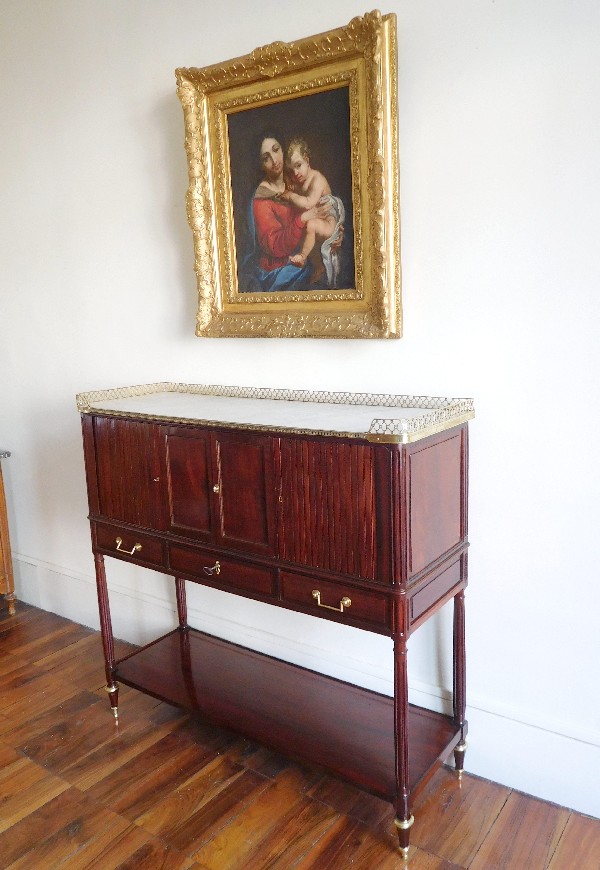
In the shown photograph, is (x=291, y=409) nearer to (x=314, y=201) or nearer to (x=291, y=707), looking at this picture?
(x=314, y=201)

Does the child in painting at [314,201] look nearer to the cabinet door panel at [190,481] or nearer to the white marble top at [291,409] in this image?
the white marble top at [291,409]

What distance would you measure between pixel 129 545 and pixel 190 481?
48 centimetres

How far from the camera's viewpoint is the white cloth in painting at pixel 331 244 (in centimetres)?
250

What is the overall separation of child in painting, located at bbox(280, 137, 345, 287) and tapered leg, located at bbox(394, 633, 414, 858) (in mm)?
1318

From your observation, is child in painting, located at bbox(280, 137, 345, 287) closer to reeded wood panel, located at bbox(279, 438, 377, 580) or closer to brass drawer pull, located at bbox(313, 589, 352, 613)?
reeded wood panel, located at bbox(279, 438, 377, 580)

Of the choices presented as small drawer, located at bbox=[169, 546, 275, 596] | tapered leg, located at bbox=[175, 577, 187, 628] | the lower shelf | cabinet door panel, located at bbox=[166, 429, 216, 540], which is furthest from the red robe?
the lower shelf

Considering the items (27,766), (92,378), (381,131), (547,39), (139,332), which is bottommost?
(27,766)

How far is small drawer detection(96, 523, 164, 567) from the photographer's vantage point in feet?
8.71

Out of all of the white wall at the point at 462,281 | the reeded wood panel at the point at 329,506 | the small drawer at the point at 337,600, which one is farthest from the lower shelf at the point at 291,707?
the reeded wood panel at the point at 329,506

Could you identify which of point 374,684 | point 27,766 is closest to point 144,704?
point 27,766

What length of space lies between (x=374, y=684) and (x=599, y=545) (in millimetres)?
1047

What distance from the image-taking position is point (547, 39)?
2045 mm

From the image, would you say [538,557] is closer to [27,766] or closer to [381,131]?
[381,131]

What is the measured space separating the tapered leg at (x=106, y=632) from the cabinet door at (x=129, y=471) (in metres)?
0.27
